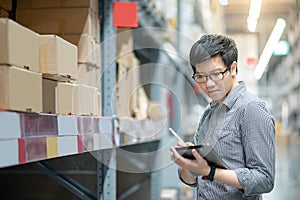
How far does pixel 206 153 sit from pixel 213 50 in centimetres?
34

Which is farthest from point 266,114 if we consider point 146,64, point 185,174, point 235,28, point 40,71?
point 235,28

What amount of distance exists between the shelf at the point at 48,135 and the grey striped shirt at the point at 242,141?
46cm

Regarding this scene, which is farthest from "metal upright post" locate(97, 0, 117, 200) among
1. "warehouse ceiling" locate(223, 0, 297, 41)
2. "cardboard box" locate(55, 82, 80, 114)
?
"warehouse ceiling" locate(223, 0, 297, 41)

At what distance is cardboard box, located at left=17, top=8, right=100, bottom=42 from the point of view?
2.18 meters

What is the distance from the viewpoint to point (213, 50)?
1.71 meters

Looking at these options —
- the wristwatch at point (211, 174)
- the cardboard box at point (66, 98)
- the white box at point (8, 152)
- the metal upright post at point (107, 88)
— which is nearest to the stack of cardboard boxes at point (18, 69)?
the white box at point (8, 152)

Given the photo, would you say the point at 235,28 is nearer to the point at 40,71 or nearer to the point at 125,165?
the point at 125,165

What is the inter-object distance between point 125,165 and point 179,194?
3.30ft

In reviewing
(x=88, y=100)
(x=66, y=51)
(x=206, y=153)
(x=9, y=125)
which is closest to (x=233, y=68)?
(x=206, y=153)

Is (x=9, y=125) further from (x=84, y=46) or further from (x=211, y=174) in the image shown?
(x=84, y=46)

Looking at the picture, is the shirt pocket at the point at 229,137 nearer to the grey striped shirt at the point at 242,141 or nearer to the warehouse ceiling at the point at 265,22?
the grey striped shirt at the point at 242,141

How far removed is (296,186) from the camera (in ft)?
25.7

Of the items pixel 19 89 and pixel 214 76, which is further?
pixel 214 76

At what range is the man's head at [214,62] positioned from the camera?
1718 mm
